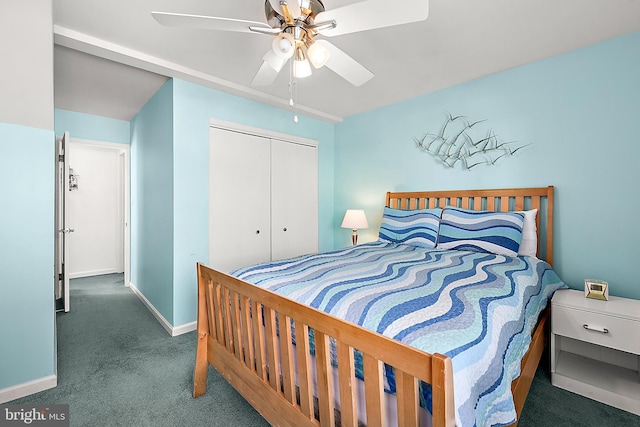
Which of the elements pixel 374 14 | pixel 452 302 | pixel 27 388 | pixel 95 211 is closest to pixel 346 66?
pixel 374 14

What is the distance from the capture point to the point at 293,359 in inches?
50.6

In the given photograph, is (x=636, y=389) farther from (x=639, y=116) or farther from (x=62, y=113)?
(x=62, y=113)

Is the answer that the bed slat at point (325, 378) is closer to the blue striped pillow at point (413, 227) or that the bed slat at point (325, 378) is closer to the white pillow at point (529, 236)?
the blue striped pillow at point (413, 227)

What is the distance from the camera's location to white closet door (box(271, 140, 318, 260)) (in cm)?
355

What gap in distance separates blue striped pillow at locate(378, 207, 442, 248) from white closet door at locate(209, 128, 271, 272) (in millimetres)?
1384

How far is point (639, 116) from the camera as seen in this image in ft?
6.81

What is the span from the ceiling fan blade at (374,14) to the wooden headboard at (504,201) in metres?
1.92

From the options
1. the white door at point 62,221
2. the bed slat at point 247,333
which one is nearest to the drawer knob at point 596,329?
the bed slat at point 247,333

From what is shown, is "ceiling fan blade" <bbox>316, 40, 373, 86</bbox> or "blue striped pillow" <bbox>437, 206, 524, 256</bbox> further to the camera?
"blue striped pillow" <bbox>437, 206, 524, 256</bbox>

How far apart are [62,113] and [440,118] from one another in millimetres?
4578

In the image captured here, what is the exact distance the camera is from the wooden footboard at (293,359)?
0.82m

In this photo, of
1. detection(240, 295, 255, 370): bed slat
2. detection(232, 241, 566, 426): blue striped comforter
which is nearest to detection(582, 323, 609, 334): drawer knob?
detection(232, 241, 566, 426): blue striped comforter

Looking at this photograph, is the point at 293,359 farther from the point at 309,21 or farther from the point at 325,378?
the point at 309,21

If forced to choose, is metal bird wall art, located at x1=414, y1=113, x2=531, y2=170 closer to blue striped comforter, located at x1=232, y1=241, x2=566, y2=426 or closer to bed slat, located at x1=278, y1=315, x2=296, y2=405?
blue striped comforter, located at x1=232, y1=241, x2=566, y2=426
